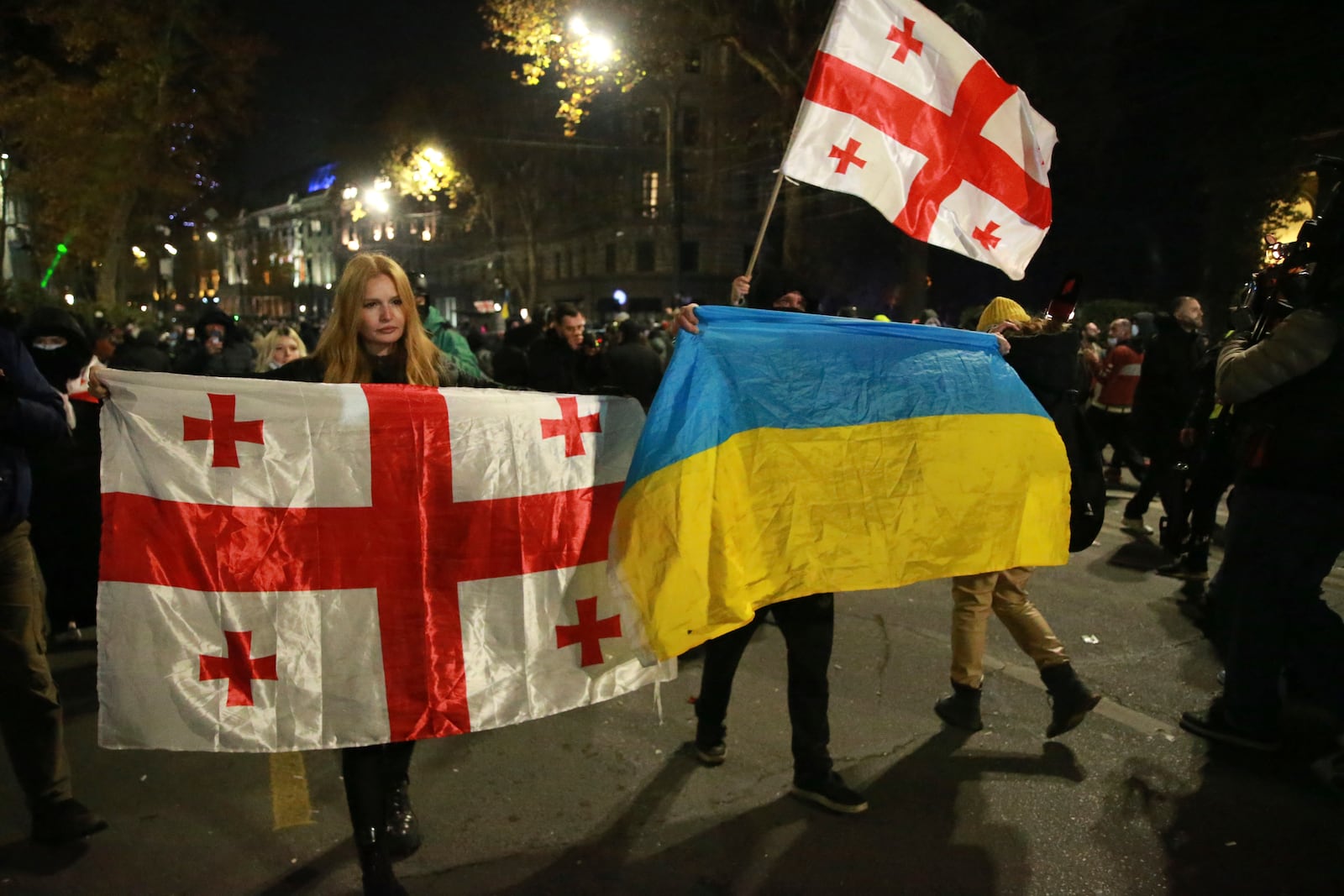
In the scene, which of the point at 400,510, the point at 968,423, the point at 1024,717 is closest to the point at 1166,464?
the point at 1024,717

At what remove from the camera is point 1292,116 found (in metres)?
18.4

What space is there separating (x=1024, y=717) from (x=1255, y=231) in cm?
2053

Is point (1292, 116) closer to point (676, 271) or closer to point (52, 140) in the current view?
point (676, 271)

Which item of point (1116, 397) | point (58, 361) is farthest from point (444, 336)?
point (1116, 397)

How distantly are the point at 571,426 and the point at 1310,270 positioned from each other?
2958mm

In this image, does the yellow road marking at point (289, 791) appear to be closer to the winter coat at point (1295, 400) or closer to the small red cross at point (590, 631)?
the small red cross at point (590, 631)

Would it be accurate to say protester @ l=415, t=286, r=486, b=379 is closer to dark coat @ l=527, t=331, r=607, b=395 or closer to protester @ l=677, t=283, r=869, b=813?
dark coat @ l=527, t=331, r=607, b=395

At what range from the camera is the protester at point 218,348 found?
8422 mm

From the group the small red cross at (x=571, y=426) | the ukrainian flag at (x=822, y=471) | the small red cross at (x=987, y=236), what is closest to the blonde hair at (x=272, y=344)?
the small red cross at (x=571, y=426)

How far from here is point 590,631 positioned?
10.6 ft

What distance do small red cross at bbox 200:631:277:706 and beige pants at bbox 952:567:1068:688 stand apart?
273 cm

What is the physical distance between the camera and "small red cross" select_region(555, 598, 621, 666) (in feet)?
10.5

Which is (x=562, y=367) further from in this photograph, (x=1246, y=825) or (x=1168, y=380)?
(x=1246, y=825)

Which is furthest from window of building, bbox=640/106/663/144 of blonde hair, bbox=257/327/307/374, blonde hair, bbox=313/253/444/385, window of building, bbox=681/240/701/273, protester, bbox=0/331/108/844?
protester, bbox=0/331/108/844
